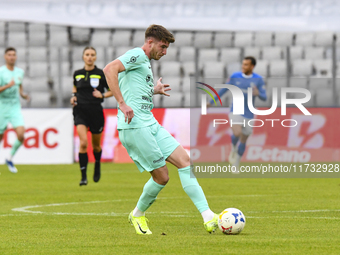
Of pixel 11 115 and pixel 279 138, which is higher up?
pixel 11 115

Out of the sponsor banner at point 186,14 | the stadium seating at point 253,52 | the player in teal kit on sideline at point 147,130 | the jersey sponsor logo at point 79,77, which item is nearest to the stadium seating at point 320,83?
the sponsor banner at point 186,14

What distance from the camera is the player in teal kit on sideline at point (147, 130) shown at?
608 cm

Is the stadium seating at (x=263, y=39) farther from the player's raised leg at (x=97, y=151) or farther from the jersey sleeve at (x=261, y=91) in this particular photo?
the player's raised leg at (x=97, y=151)

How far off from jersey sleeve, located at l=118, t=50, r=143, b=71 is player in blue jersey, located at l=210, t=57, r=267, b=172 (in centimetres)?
825

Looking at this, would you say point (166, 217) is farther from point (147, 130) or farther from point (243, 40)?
point (243, 40)

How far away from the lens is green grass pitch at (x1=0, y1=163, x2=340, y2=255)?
5258 millimetres

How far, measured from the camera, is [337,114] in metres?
17.6

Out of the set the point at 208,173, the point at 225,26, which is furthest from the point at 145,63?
the point at 225,26

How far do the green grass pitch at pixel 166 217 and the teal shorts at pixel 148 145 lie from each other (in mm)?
633

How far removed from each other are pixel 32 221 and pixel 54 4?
13858 millimetres

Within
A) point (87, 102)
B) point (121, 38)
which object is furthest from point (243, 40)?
point (87, 102)

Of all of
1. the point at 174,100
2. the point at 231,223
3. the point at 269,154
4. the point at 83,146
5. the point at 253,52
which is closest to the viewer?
the point at 231,223

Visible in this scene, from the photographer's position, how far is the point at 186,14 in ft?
67.5

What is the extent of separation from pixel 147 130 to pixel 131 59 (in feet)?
2.09
